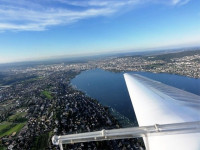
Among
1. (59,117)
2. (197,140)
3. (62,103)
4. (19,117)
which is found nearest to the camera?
(197,140)

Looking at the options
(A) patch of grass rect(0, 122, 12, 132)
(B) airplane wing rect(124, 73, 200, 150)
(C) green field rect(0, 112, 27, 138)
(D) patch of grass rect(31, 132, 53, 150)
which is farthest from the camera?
(A) patch of grass rect(0, 122, 12, 132)

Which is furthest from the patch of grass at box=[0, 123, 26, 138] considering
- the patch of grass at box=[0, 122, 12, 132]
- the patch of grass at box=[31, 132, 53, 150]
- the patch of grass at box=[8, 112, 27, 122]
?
the patch of grass at box=[31, 132, 53, 150]

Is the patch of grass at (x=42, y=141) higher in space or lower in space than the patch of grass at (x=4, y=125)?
higher

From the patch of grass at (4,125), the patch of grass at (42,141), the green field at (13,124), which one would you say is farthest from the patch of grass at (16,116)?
the patch of grass at (42,141)

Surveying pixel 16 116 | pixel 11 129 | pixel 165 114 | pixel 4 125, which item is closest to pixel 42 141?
pixel 11 129

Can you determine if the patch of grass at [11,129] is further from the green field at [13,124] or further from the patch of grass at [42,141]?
the patch of grass at [42,141]

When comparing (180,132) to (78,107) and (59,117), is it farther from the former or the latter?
(78,107)

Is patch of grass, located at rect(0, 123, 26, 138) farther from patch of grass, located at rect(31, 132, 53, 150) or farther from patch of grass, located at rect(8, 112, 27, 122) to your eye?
patch of grass, located at rect(31, 132, 53, 150)

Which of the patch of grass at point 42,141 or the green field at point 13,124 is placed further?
the green field at point 13,124

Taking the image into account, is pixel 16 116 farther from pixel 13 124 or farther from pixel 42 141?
pixel 42 141

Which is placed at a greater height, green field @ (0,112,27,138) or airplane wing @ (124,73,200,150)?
airplane wing @ (124,73,200,150)

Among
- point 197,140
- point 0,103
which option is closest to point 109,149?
point 197,140
